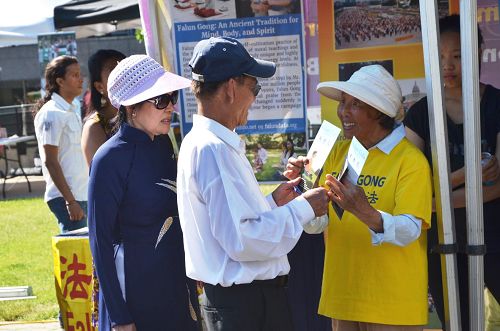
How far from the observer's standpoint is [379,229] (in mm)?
2836

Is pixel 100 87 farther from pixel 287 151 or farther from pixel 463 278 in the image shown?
pixel 463 278

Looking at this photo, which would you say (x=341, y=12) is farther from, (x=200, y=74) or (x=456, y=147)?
(x=200, y=74)

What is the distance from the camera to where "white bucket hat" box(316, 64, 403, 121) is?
9.86 feet

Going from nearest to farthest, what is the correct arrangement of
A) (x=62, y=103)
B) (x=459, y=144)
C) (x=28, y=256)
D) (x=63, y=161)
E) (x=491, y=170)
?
1. (x=491, y=170)
2. (x=459, y=144)
3. (x=63, y=161)
4. (x=62, y=103)
5. (x=28, y=256)

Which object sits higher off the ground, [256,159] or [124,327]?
[256,159]

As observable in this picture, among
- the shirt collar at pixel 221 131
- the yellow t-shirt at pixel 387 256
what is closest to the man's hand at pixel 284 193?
the yellow t-shirt at pixel 387 256

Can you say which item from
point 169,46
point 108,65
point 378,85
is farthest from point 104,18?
point 378,85

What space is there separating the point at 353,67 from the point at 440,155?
4.40 ft

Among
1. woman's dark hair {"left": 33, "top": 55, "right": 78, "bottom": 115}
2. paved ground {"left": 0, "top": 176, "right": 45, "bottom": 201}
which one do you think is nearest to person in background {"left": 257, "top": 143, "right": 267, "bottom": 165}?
woman's dark hair {"left": 33, "top": 55, "right": 78, "bottom": 115}

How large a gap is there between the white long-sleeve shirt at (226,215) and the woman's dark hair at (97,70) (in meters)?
2.13

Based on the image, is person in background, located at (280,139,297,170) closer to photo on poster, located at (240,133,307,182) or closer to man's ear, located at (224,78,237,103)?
photo on poster, located at (240,133,307,182)

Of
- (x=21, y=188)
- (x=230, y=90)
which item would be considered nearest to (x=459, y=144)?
(x=230, y=90)

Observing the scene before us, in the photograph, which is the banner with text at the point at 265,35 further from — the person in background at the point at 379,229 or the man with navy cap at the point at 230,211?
the man with navy cap at the point at 230,211

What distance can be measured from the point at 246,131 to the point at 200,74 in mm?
1578
